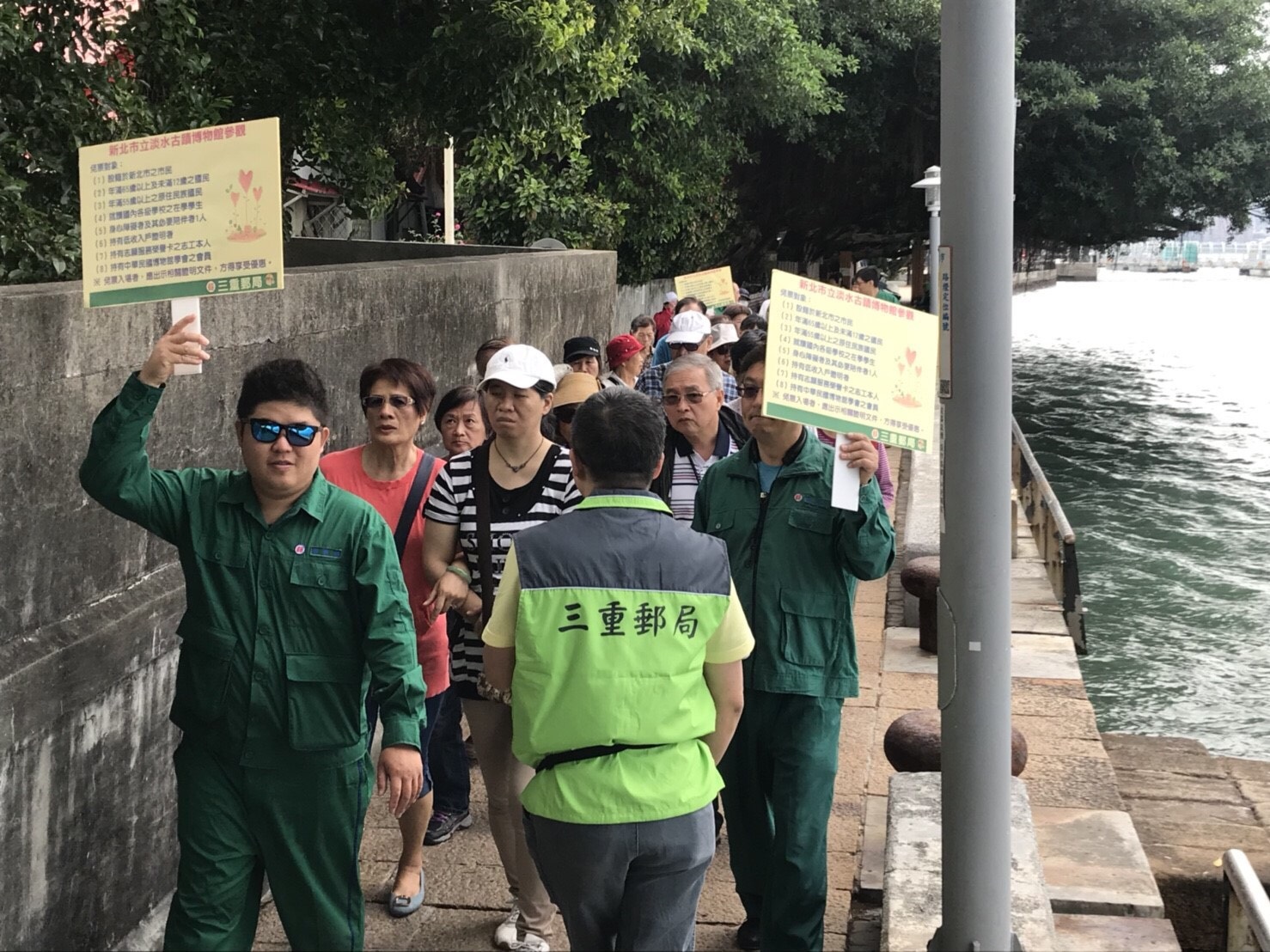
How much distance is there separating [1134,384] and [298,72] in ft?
120

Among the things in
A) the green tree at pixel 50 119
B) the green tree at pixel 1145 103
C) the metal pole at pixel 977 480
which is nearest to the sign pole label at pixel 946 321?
the metal pole at pixel 977 480

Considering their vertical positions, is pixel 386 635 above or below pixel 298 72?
below

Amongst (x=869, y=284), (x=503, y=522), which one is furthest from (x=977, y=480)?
(x=869, y=284)

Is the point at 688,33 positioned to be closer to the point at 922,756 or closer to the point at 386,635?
the point at 922,756

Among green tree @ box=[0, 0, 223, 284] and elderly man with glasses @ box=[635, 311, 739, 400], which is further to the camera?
elderly man with glasses @ box=[635, 311, 739, 400]

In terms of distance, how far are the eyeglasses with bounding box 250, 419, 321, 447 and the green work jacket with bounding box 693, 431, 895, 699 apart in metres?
1.24

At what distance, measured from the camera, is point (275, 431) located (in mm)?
3773

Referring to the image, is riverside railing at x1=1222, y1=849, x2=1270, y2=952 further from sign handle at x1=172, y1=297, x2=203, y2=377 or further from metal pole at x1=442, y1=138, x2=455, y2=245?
metal pole at x1=442, y1=138, x2=455, y2=245

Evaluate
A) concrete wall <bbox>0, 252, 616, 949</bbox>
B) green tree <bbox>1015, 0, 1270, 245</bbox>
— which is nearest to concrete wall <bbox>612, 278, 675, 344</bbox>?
green tree <bbox>1015, 0, 1270, 245</bbox>

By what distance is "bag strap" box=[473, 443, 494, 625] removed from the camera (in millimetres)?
4742

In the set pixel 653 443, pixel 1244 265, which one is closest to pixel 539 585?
pixel 653 443

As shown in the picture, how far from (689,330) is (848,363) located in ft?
18.3

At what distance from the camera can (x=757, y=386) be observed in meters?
4.58

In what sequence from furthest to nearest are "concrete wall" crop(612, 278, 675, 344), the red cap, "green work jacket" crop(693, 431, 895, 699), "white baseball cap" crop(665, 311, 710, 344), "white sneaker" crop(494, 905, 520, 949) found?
1. "concrete wall" crop(612, 278, 675, 344)
2. "white baseball cap" crop(665, 311, 710, 344)
3. the red cap
4. "white sneaker" crop(494, 905, 520, 949)
5. "green work jacket" crop(693, 431, 895, 699)
